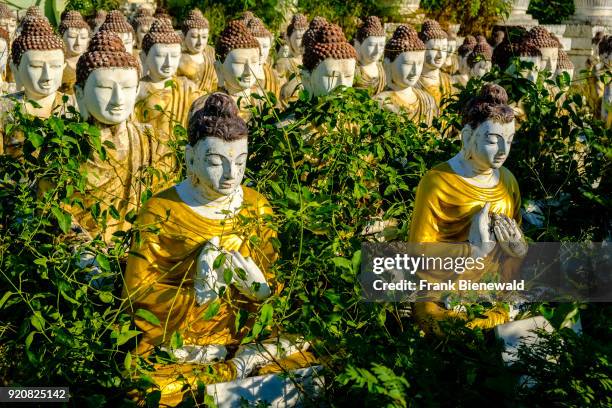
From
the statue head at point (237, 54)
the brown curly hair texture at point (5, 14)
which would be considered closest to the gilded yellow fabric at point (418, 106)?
the statue head at point (237, 54)

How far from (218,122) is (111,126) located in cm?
122

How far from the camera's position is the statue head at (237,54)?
7430mm

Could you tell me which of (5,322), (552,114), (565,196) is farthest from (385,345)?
(552,114)

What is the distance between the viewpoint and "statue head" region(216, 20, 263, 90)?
7.43 m

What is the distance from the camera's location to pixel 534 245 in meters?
4.64

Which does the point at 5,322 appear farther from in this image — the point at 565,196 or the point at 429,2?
the point at 429,2

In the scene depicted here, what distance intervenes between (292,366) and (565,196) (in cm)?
235

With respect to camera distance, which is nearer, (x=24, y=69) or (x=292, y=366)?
(x=292, y=366)

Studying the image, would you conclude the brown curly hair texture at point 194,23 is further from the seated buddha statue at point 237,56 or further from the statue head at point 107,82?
the statue head at point 107,82

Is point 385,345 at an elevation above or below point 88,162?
below

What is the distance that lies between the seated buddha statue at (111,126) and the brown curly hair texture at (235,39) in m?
2.50

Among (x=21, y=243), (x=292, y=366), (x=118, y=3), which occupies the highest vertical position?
(x=118, y=3)

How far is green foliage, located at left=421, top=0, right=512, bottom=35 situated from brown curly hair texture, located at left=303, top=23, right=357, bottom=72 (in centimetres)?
944

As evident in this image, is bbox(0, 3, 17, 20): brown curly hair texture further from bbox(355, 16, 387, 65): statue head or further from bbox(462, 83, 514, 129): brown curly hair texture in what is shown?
bbox(462, 83, 514, 129): brown curly hair texture
